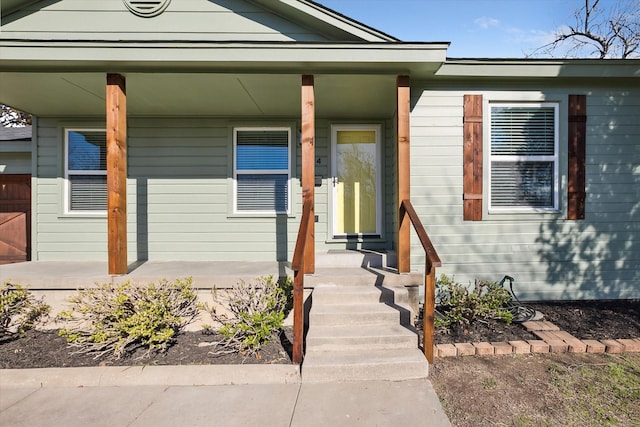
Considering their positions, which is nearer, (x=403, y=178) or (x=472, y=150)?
(x=403, y=178)

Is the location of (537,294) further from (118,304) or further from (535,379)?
(118,304)

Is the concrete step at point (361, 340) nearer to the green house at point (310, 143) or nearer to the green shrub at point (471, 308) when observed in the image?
the green shrub at point (471, 308)

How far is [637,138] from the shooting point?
14.9ft

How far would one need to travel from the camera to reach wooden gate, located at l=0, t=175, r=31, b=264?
5.70m

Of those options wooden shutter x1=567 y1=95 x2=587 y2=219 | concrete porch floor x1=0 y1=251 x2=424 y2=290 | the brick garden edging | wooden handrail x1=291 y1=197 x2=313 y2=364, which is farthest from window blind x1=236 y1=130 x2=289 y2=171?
wooden shutter x1=567 y1=95 x2=587 y2=219

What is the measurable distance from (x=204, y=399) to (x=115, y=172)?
2722mm

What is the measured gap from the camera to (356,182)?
5301 mm

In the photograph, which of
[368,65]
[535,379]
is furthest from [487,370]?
[368,65]

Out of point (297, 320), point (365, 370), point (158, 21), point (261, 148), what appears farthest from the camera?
point (261, 148)

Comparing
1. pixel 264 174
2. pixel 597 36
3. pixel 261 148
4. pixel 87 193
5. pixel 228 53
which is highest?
pixel 597 36

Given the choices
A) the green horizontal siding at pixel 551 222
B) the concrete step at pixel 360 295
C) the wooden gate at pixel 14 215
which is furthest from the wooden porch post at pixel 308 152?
the wooden gate at pixel 14 215

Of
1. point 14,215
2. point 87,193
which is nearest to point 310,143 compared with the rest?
point 87,193

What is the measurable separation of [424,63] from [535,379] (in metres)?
3.30

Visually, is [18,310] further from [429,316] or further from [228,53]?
[429,316]
